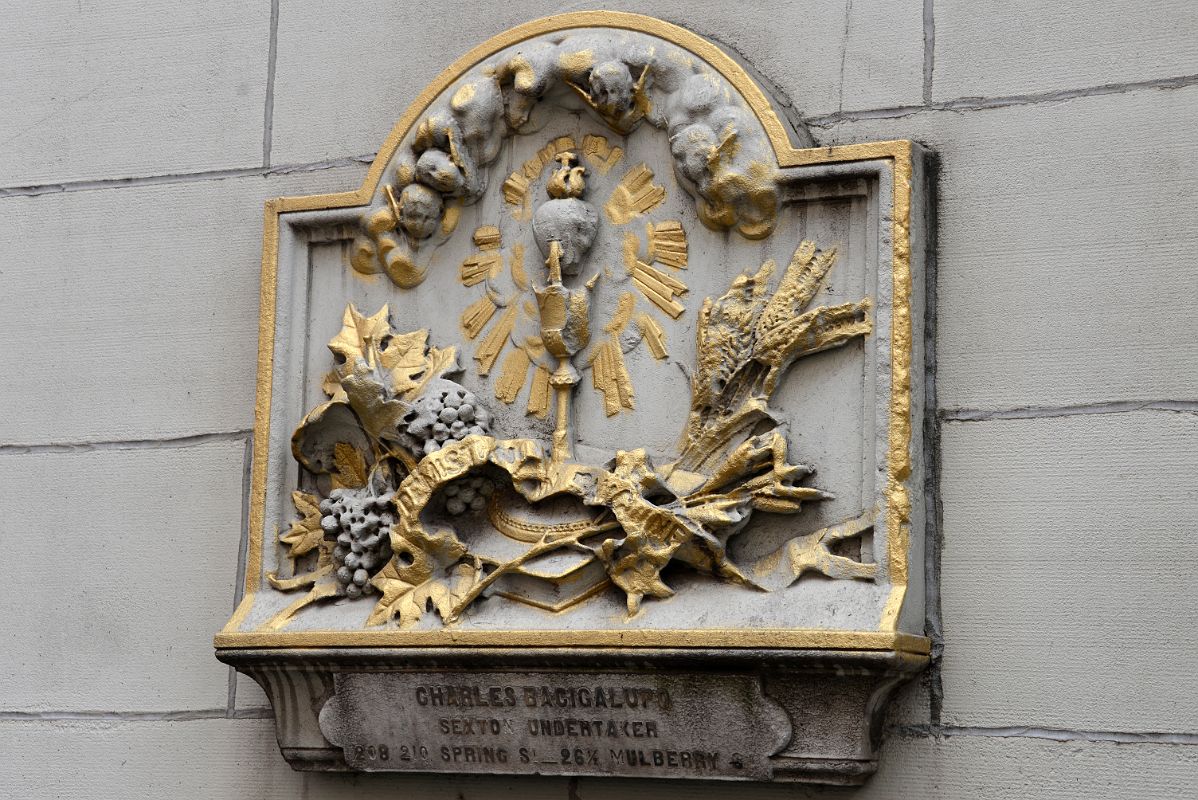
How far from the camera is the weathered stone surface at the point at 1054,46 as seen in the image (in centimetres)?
377

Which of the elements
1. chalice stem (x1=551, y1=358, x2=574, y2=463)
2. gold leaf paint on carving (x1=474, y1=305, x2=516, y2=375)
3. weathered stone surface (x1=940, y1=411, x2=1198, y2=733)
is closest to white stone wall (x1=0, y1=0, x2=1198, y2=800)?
weathered stone surface (x1=940, y1=411, x2=1198, y2=733)

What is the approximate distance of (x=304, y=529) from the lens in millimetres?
4195

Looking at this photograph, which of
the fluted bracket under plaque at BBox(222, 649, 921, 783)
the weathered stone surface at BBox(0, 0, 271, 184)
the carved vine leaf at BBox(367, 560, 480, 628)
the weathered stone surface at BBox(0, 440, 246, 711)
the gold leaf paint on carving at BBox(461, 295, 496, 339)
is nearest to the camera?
the fluted bracket under plaque at BBox(222, 649, 921, 783)

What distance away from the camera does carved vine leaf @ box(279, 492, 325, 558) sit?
4184 mm

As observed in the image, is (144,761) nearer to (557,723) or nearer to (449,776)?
(449,776)

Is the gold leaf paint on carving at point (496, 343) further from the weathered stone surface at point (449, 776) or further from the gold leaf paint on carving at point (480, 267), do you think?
the weathered stone surface at point (449, 776)

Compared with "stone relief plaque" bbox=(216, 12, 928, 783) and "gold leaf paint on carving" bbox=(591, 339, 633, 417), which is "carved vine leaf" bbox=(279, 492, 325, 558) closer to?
"stone relief plaque" bbox=(216, 12, 928, 783)

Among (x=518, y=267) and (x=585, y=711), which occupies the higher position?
(x=518, y=267)

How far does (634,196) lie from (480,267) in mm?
407

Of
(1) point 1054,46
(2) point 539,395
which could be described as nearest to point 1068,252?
(1) point 1054,46

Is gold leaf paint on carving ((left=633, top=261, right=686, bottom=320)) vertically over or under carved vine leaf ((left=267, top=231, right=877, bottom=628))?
over

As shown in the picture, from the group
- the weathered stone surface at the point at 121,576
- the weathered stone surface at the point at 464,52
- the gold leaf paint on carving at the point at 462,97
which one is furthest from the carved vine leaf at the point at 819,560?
the weathered stone surface at the point at 121,576

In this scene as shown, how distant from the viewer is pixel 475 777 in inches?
159

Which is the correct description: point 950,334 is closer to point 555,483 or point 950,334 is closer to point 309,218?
point 555,483
